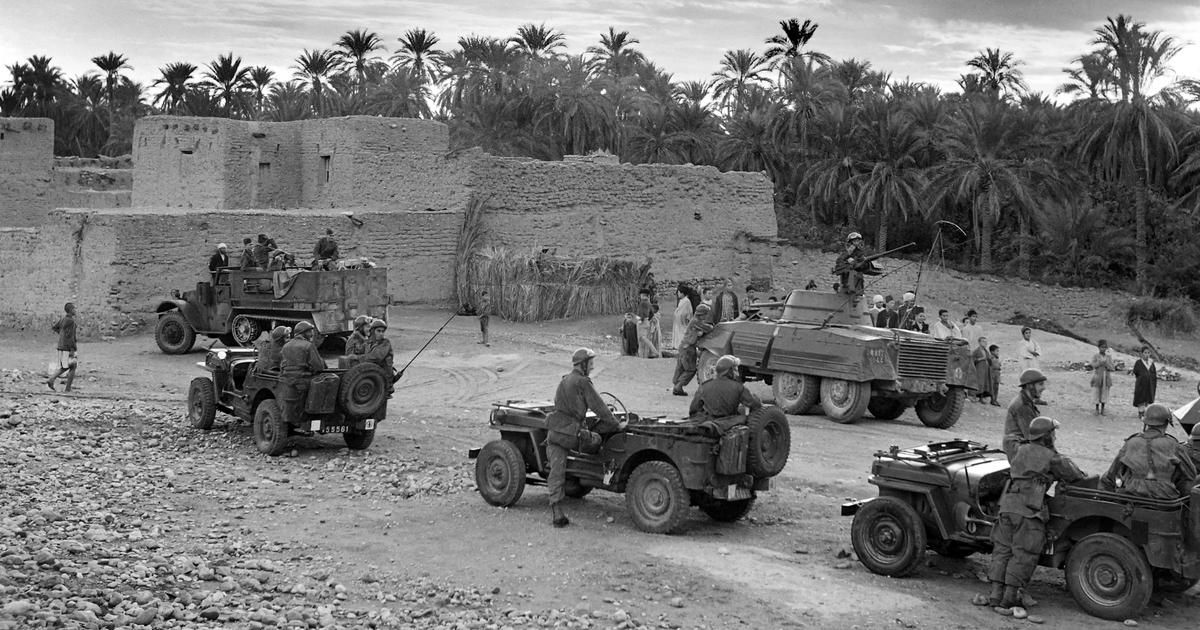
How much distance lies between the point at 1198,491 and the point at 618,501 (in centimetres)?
539

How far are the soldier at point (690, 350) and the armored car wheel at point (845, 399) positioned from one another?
2001mm

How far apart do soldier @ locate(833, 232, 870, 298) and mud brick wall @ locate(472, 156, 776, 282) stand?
13.0 meters

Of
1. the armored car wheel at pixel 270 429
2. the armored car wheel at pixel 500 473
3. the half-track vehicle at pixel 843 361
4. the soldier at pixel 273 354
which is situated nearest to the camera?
the armored car wheel at pixel 500 473

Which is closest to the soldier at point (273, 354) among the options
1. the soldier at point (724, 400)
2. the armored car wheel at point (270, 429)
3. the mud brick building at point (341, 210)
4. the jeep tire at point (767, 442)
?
the armored car wheel at point (270, 429)

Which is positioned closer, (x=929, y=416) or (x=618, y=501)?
(x=618, y=501)

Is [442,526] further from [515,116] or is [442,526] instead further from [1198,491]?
[515,116]

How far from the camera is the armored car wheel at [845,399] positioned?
18500mm

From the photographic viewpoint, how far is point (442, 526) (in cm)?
1217

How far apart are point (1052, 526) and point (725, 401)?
2.88 meters

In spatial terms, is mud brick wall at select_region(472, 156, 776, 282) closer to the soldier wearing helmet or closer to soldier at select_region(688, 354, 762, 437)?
soldier at select_region(688, 354, 762, 437)

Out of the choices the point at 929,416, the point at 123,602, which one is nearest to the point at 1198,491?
the point at 123,602

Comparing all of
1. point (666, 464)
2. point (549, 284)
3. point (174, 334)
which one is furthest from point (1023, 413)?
point (549, 284)

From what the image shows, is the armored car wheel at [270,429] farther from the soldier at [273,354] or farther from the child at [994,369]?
the child at [994,369]

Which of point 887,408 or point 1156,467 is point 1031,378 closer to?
point 1156,467
